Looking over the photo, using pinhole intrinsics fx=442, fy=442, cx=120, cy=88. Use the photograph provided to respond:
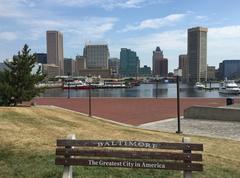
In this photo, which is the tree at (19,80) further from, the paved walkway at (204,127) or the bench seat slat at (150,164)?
the bench seat slat at (150,164)

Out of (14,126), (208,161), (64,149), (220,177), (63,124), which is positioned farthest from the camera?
(63,124)

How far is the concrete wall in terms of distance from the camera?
23906 millimetres

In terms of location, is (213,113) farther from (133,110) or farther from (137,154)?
(137,154)

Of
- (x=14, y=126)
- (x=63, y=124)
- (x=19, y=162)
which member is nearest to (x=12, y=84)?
(x=63, y=124)

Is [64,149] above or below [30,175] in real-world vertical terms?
above

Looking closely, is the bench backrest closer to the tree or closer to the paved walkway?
the paved walkway

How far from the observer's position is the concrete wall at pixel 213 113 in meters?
23.9

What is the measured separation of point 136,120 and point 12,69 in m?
7.96

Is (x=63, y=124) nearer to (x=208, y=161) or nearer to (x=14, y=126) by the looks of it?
(x=14, y=126)

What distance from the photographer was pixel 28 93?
82.2 ft

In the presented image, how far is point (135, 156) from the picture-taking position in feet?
24.4

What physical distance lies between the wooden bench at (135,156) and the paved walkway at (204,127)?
1057 centimetres

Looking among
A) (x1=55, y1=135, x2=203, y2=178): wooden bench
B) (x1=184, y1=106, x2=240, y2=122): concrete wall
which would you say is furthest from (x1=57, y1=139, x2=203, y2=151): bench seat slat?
(x1=184, y1=106, x2=240, y2=122): concrete wall

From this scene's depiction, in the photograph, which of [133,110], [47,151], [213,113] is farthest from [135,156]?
[133,110]
